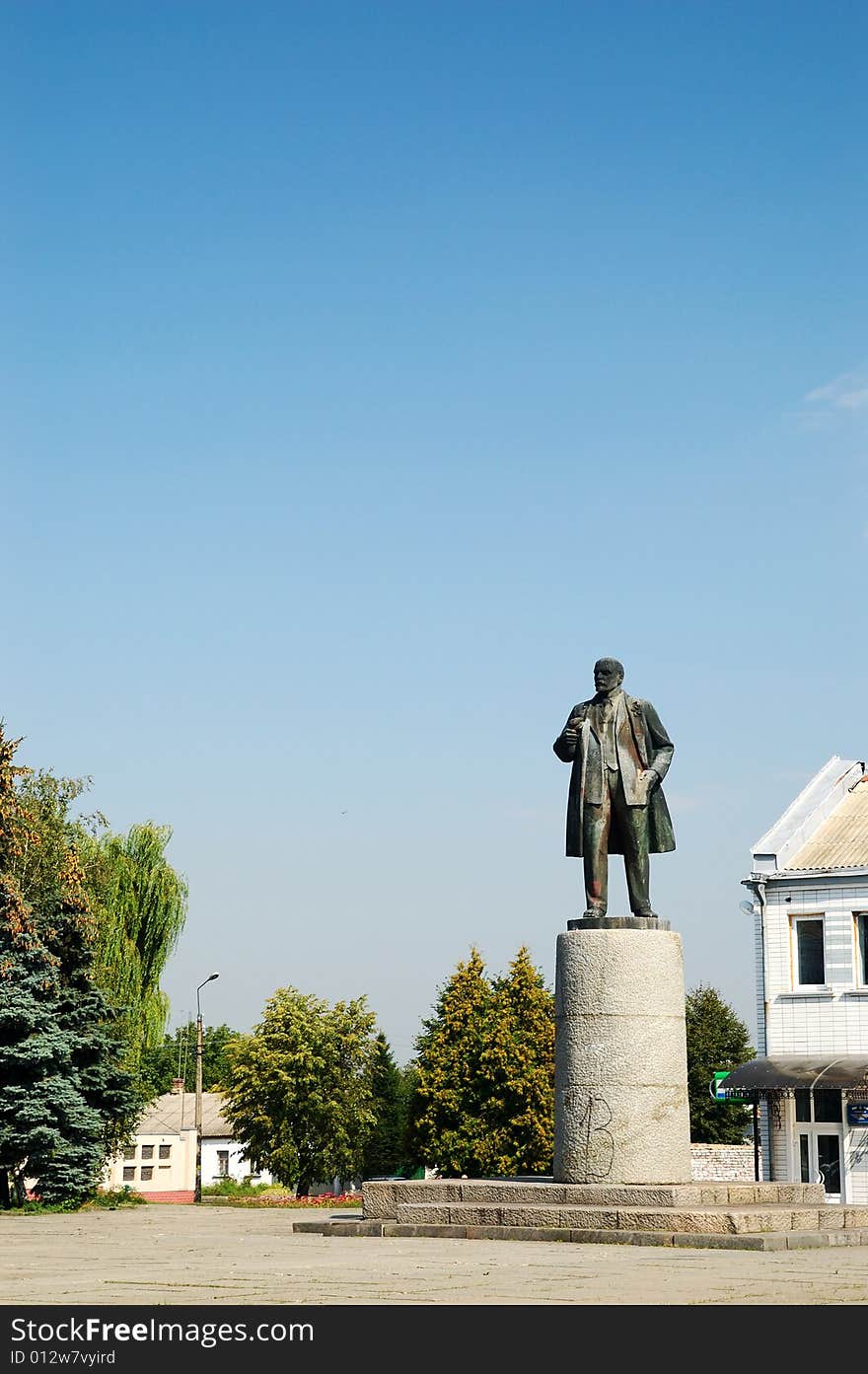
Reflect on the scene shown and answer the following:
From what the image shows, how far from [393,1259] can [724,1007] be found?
56.9 metres

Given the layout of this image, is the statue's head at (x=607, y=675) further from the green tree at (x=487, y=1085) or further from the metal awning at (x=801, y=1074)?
the green tree at (x=487, y=1085)

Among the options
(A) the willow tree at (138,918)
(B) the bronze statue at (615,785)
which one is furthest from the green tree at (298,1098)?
(B) the bronze statue at (615,785)

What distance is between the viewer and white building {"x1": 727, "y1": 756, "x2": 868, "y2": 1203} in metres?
35.8

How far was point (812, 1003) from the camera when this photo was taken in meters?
37.1

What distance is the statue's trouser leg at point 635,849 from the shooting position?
1477 cm

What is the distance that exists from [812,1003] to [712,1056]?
2621cm

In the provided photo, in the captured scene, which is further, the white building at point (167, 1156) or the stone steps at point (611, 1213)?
the white building at point (167, 1156)

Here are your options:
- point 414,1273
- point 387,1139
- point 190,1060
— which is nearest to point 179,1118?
point 387,1139

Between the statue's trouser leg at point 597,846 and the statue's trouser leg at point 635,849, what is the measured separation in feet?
0.40

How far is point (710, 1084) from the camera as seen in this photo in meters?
60.7

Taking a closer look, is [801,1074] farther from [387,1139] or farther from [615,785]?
[387,1139]

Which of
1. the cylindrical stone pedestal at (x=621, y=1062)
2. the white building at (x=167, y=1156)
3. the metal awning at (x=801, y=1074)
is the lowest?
the white building at (x=167, y=1156)

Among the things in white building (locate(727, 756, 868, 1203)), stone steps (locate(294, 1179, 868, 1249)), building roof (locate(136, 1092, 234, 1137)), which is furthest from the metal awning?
building roof (locate(136, 1092, 234, 1137))

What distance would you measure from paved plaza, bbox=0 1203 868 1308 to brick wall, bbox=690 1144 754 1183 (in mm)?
30054
